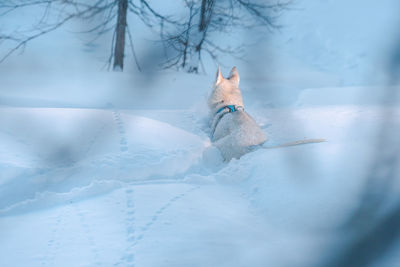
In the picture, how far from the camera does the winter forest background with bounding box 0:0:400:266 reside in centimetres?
50

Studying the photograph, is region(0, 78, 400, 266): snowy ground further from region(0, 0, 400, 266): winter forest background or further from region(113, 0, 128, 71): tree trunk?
region(113, 0, 128, 71): tree trunk

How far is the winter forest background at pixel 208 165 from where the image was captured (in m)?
0.50

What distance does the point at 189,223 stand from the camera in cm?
172

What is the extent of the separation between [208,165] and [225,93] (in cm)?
198

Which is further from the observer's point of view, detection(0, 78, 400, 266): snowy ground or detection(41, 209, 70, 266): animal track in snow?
detection(41, 209, 70, 266): animal track in snow

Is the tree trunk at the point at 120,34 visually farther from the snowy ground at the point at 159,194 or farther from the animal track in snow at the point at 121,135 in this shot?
the snowy ground at the point at 159,194

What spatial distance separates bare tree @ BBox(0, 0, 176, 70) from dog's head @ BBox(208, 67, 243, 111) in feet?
4.69

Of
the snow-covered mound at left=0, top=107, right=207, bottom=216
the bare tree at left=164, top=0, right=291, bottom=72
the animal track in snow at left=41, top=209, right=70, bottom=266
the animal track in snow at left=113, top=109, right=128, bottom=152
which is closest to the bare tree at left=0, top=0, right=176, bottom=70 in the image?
the bare tree at left=164, top=0, right=291, bottom=72

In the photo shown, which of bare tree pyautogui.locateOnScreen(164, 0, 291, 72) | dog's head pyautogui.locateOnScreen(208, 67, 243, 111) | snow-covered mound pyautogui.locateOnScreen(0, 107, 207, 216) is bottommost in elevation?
snow-covered mound pyautogui.locateOnScreen(0, 107, 207, 216)

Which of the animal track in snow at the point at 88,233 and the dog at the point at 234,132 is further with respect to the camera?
the dog at the point at 234,132

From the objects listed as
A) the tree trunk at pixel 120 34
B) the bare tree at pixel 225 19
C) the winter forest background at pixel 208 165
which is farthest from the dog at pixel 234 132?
the bare tree at pixel 225 19

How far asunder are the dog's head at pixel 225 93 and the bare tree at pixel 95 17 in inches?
56.3

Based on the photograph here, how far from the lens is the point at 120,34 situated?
588 centimetres

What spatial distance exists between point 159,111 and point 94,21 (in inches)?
134
